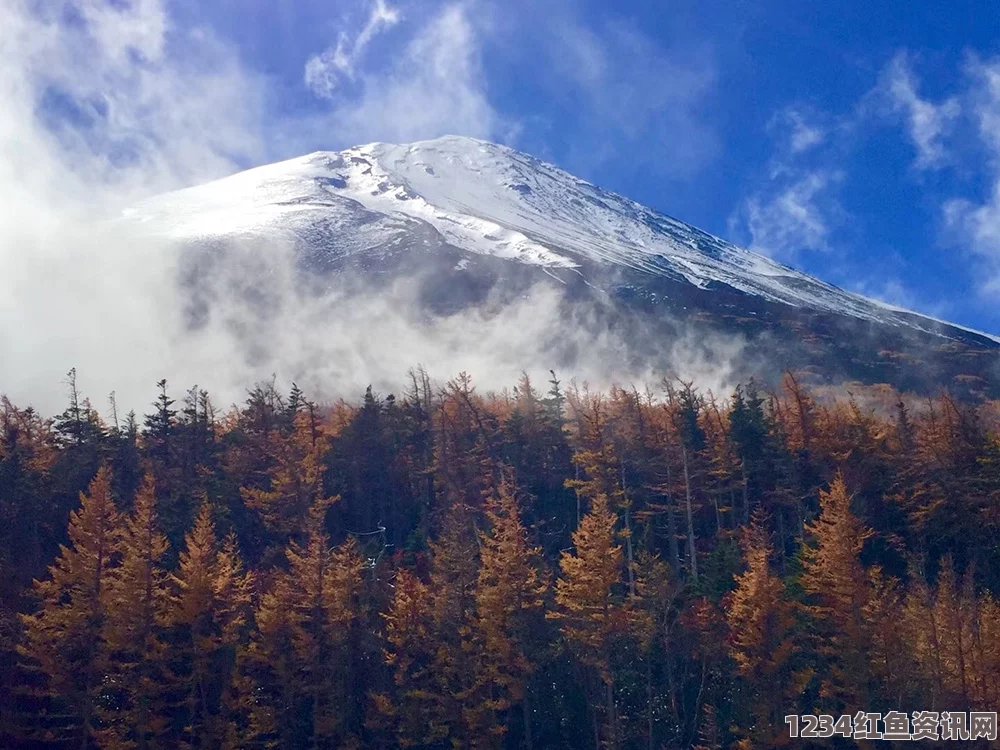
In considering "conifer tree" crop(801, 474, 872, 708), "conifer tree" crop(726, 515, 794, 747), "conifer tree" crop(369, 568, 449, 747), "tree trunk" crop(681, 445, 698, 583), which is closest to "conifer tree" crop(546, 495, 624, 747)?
"conifer tree" crop(726, 515, 794, 747)

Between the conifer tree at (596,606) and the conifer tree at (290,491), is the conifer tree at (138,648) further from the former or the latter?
the conifer tree at (596,606)

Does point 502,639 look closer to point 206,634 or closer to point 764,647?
point 764,647

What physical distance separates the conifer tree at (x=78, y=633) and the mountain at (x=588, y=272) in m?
77.9

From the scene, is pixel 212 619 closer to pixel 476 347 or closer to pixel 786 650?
pixel 786 650

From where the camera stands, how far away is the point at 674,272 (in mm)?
151000

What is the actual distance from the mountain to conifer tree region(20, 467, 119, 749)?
3065 inches

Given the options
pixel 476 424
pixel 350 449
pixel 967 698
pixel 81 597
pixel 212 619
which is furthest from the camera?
pixel 476 424

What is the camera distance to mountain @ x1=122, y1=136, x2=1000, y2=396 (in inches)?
4503

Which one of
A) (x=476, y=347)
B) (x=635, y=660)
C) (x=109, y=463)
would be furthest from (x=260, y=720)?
(x=476, y=347)

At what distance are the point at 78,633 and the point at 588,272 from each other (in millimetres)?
116088

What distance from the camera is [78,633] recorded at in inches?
1208

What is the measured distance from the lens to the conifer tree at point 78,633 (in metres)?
30.3

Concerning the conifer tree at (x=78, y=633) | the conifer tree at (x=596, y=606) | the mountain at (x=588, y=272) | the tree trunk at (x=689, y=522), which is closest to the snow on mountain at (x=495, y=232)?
the mountain at (x=588, y=272)

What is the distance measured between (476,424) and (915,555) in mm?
23779
